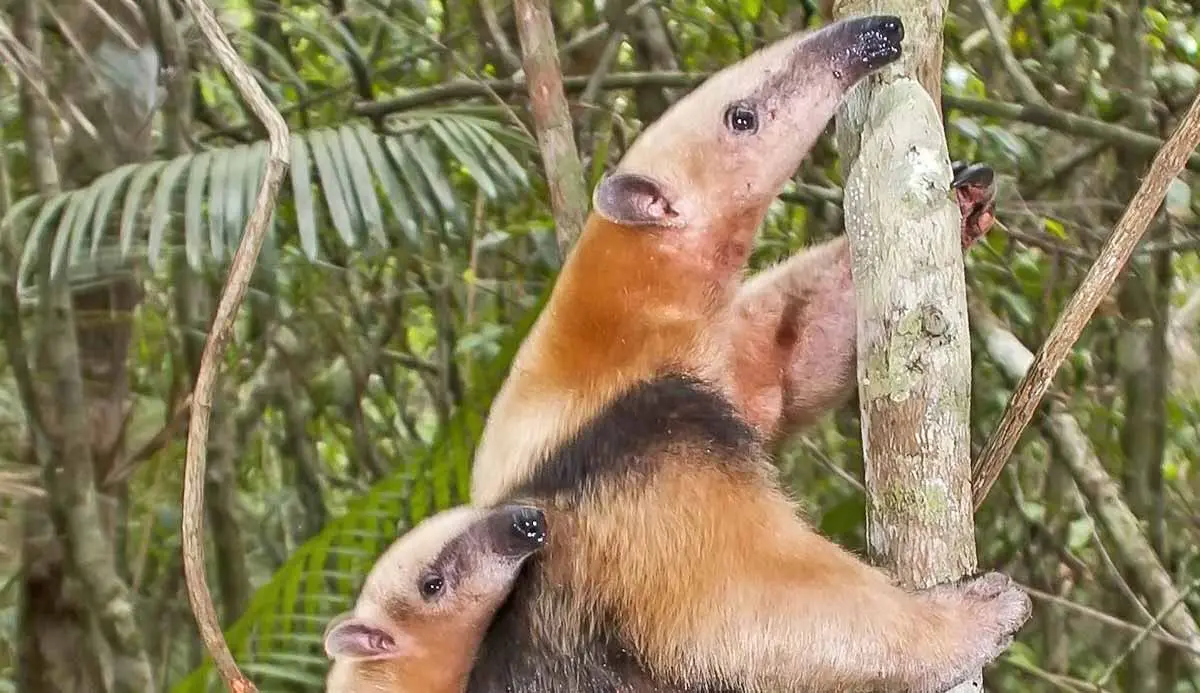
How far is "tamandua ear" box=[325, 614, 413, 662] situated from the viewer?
2.29 metres

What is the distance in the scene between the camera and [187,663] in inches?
193

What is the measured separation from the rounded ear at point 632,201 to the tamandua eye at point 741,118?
17 cm

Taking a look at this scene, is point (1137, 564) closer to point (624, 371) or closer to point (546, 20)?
point (624, 371)

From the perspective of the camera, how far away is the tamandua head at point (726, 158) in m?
2.16

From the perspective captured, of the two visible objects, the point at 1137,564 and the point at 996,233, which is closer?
the point at 1137,564

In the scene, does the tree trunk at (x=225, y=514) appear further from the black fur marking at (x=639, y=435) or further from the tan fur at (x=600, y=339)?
the black fur marking at (x=639, y=435)

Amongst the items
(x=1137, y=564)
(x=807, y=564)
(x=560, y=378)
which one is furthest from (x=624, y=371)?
(x=1137, y=564)

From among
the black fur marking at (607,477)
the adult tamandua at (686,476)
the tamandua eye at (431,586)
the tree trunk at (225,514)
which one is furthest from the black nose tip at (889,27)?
the tree trunk at (225,514)

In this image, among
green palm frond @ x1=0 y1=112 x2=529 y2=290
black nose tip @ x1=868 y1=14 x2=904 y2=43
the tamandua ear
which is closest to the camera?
black nose tip @ x1=868 y1=14 x2=904 y2=43

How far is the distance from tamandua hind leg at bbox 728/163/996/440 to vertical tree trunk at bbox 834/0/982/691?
612 mm

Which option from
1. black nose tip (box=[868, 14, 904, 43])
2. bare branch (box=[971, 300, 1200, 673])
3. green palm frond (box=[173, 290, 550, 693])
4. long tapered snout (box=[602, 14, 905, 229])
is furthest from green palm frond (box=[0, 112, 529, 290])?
bare branch (box=[971, 300, 1200, 673])

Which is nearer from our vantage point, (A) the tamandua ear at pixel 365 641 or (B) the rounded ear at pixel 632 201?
(B) the rounded ear at pixel 632 201

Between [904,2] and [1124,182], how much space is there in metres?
2.31

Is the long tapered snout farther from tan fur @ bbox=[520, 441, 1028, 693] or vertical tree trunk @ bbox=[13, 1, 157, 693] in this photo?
vertical tree trunk @ bbox=[13, 1, 157, 693]
